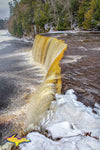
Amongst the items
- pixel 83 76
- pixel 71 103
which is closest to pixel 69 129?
pixel 71 103

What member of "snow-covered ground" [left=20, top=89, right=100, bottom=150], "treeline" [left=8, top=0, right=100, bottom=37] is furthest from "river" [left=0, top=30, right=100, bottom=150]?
"treeline" [left=8, top=0, right=100, bottom=37]

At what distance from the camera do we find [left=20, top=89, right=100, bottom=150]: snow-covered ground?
1994 millimetres

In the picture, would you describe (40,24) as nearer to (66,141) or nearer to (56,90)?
(56,90)

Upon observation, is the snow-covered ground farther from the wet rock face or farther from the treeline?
the treeline

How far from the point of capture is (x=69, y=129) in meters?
2.38

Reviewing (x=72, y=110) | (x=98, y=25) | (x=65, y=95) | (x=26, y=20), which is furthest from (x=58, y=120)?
(x=26, y=20)

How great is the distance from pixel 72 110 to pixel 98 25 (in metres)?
19.1

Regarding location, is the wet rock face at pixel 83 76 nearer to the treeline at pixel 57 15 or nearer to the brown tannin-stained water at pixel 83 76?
the brown tannin-stained water at pixel 83 76

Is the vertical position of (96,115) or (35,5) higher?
(35,5)

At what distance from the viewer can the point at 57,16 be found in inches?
1146

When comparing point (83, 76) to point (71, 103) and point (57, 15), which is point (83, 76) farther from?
point (57, 15)

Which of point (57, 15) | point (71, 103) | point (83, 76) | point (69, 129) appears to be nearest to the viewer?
point (69, 129)

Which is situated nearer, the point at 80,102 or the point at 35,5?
the point at 80,102

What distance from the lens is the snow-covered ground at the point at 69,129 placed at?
1994mm
